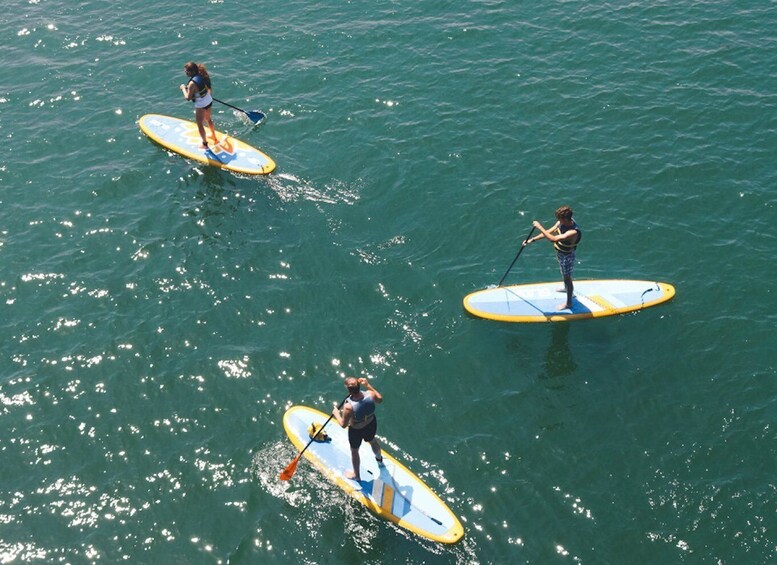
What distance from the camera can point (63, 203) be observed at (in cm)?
2520


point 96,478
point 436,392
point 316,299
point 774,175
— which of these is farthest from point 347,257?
point 774,175

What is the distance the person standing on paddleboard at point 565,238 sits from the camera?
62.2 feet

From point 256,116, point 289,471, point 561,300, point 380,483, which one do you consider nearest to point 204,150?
point 256,116

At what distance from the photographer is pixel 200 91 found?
24922 millimetres

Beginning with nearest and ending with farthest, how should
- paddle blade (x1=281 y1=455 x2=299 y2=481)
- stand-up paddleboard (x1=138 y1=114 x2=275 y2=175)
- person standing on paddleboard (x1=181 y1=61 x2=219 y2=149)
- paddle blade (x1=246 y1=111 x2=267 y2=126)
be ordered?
paddle blade (x1=281 y1=455 x2=299 y2=481), person standing on paddleboard (x1=181 y1=61 x2=219 y2=149), stand-up paddleboard (x1=138 y1=114 x2=275 y2=175), paddle blade (x1=246 y1=111 x2=267 y2=126)

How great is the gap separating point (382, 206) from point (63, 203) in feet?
36.1

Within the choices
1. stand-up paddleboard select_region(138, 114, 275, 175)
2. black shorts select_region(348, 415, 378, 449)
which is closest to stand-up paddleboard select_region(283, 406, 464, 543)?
→ black shorts select_region(348, 415, 378, 449)

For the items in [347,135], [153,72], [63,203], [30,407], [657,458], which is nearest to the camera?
[657,458]

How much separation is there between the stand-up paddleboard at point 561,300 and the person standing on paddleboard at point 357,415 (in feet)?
19.4

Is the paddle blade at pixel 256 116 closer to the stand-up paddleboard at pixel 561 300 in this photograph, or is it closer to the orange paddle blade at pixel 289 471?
the stand-up paddleboard at pixel 561 300

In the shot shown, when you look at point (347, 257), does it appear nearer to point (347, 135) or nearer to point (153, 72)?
point (347, 135)

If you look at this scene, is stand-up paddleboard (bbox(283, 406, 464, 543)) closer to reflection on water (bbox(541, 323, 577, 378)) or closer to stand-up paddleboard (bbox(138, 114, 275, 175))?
reflection on water (bbox(541, 323, 577, 378))

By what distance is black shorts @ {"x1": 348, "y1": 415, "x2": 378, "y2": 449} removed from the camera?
16000 millimetres

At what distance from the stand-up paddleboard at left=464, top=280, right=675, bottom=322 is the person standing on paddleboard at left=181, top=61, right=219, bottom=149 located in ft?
38.2
